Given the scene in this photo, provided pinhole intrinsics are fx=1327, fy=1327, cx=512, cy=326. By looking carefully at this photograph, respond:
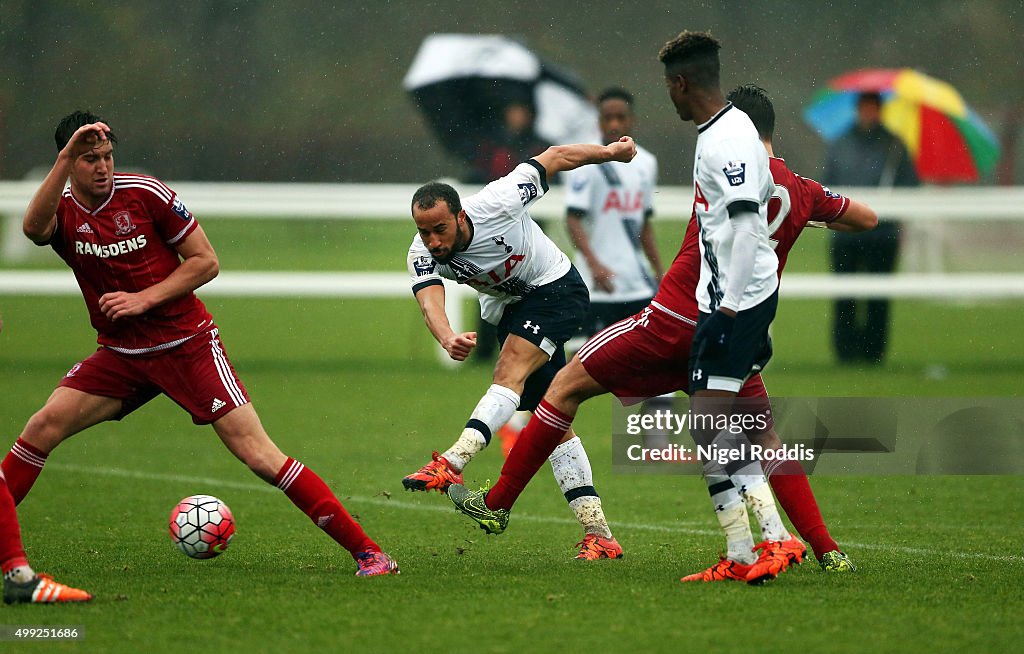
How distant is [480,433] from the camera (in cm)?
625

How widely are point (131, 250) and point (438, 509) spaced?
306cm

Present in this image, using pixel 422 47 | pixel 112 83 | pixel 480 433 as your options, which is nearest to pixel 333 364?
pixel 422 47

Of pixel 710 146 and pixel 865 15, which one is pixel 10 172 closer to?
pixel 865 15

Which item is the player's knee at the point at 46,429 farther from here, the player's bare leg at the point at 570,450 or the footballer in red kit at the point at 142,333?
the player's bare leg at the point at 570,450

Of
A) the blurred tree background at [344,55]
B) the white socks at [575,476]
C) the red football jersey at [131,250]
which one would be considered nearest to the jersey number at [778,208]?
the white socks at [575,476]

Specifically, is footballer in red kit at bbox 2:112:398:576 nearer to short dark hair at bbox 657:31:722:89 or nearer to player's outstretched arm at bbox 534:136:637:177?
player's outstretched arm at bbox 534:136:637:177

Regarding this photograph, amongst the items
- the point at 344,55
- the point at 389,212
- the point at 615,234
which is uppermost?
the point at 344,55

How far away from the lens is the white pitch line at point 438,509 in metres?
6.69

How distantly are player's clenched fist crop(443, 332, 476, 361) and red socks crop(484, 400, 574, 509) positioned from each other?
54 cm

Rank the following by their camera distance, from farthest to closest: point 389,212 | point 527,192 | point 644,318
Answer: point 389,212 < point 527,192 < point 644,318

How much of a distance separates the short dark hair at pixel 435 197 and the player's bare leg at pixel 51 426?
1702 millimetres

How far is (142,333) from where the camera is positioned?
612cm

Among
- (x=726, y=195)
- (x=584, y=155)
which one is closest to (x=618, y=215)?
(x=584, y=155)

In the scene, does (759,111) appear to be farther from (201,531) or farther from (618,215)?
(618,215)
